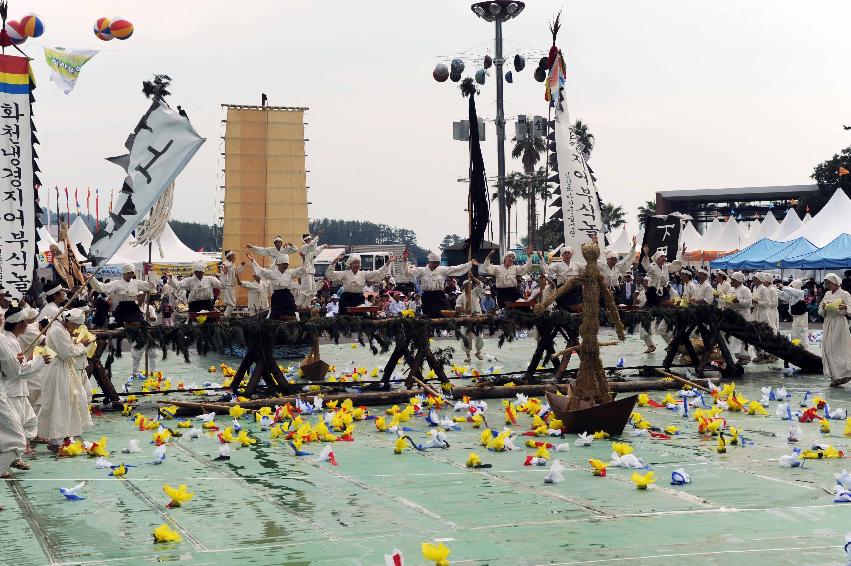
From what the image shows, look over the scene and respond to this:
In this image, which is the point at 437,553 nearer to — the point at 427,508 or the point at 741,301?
the point at 427,508

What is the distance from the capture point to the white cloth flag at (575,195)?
75.0 ft

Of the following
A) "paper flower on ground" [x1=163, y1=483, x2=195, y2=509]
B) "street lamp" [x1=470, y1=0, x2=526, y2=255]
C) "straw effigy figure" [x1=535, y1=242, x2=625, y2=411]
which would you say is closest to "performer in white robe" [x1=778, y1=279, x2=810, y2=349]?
"street lamp" [x1=470, y1=0, x2=526, y2=255]

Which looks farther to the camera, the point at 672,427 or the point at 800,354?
the point at 800,354

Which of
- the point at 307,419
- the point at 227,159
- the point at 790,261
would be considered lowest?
the point at 307,419

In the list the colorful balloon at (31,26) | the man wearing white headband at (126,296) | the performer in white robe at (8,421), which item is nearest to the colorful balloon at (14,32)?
the colorful balloon at (31,26)

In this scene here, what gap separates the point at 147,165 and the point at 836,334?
40.8 feet

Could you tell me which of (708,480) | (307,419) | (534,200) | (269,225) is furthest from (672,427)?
(534,200)

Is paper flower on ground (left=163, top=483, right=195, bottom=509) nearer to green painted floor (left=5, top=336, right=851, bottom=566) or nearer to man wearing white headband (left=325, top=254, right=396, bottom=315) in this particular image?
green painted floor (left=5, top=336, right=851, bottom=566)

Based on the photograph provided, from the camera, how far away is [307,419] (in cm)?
1630

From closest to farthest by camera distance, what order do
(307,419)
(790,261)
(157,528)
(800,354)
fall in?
(157,528) < (307,419) < (800,354) < (790,261)

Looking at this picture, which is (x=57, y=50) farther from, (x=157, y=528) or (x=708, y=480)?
(x=708, y=480)

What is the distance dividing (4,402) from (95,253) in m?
3.90

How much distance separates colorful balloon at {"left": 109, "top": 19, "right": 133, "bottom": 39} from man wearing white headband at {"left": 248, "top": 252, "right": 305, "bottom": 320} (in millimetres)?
4230

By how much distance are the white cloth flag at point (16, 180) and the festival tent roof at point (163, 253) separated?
2877 centimetres
